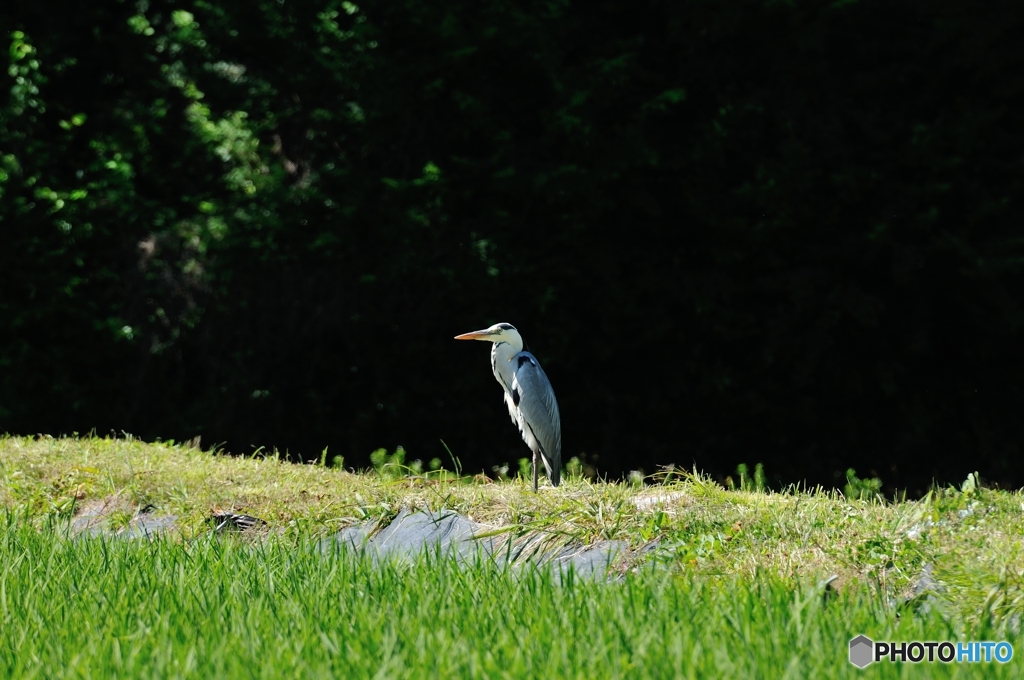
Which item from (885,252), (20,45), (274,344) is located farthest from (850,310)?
(20,45)

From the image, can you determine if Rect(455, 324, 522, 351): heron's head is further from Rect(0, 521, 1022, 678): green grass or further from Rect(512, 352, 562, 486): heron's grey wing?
Rect(0, 521, 1022, 678): green grass

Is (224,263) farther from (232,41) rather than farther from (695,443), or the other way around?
(695,443)

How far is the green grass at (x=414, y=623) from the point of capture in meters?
2.13

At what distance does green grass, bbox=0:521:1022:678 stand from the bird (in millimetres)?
1527

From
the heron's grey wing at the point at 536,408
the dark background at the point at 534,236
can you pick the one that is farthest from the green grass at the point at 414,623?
A: the dark background at the point at 534,236

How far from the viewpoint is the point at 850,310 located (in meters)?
6.58

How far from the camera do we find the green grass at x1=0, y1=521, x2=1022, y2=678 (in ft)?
7.00

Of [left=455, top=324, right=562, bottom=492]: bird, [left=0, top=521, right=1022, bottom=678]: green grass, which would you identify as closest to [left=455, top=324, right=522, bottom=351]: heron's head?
[left=455, top=324, right=562, bottom=492]: bird

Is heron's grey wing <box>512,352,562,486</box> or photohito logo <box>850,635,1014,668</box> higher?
heron's grey wing <box>512,352,562,486</box>

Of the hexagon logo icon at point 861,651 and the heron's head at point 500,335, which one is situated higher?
the heron's head at point 500,335

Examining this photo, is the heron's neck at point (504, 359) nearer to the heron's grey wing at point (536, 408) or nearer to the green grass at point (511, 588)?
the heron's grey wing at point (536, 408)

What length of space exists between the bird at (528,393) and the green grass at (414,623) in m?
1.53

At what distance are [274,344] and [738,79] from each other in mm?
3651

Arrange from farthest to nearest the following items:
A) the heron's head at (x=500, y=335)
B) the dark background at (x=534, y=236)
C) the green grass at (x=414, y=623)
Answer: the dark background at (x=534, y=236) < the heron's head at (x=500, y=335) < the green grass at (x=414, y=623)
